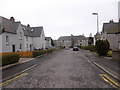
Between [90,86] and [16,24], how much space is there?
86.1 feet

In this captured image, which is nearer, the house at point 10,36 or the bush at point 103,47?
the bush at point 103,47

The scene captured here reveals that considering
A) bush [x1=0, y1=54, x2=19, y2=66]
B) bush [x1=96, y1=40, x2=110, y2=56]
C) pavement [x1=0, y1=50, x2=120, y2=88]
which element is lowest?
pavement [x1=0, y1=50, x2=120, y2=88]

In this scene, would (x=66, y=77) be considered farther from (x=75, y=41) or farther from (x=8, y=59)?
(x=75, y=41)

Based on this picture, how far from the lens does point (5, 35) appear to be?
21.7 m

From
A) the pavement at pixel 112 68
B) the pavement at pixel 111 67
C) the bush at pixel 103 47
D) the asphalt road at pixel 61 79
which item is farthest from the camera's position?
the bush at pixel 103 47

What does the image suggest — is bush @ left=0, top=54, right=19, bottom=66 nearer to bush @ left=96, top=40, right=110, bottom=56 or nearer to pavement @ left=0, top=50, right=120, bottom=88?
pavement @ left=0, top=50, right=120, bottom=88

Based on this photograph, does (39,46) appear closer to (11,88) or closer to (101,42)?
(101,42)

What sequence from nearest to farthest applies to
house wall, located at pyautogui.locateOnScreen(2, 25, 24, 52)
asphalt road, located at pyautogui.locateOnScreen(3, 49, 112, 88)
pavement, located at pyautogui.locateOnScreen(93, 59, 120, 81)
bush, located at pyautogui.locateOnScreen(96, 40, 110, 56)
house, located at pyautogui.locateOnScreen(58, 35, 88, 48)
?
asphalt road, located at pyautogui.locateOnScreen(3, 49, 112, 88) < pavement, located at pyautogui.locateOnScreen(93, 59, 120, 81) < bush, located at pyautogui.locateOnScreen(96, 40, 110, 56) < house wall, located at pyautogui.locateOnScreen(2, 25, 24, 52) < house, located at pyautogui.locateOnScreen(58, 35, 88, 48)

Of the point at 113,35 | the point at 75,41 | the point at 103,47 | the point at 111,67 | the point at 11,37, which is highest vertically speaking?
the point at 113,35

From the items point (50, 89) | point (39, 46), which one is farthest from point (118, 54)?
point (39, 46)

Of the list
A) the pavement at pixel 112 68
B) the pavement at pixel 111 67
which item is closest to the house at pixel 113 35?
the pavement at pixel 111 67

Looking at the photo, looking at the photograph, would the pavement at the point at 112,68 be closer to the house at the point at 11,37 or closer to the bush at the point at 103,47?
the bush at the point at 103,47

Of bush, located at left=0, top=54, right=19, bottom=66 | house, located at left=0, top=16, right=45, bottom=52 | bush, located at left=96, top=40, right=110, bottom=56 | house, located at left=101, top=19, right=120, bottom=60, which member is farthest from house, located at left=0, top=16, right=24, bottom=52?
house, located at left=101, top=19, right=120, bottom=60

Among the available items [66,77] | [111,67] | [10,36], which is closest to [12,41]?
[10,36]
